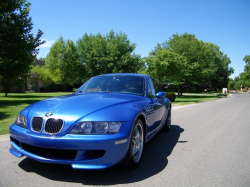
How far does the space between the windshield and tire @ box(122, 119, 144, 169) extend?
0.98 metres

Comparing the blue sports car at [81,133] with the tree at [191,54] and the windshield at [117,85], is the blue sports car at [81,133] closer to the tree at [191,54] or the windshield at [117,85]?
the windshield at [117,85]

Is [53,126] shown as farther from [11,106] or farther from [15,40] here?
[15,40]

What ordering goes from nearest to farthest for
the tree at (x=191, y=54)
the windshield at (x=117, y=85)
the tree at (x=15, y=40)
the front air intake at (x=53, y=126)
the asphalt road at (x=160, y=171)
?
the front air intake at (x=53, y=126), the asphalt road at (x=160, y=171), the windshield at (x=117, y=85), the tree at (x=15, y=40), the tree at (x=191, y=54)

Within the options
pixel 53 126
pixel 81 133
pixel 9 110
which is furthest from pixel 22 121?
pixel 9 110

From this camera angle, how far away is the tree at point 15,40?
15.9m

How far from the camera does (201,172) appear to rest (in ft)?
11.0

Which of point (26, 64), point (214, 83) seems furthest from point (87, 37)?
point (214, 83)

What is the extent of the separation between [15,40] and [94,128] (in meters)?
16.4

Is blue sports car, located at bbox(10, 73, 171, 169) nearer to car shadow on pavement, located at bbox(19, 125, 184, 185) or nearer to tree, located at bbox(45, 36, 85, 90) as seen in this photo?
car shadow on pavement, located at bbox(19, 125, 184, 185)

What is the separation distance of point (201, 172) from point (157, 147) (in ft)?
4.71

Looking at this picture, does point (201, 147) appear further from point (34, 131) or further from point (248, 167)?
point (34, 131)

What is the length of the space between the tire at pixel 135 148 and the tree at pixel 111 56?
35.7 metres

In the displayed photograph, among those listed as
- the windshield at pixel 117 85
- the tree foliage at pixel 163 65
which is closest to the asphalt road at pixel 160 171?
the windshield at pixel 117 85

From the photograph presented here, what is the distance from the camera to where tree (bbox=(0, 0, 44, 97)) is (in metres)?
15.9
